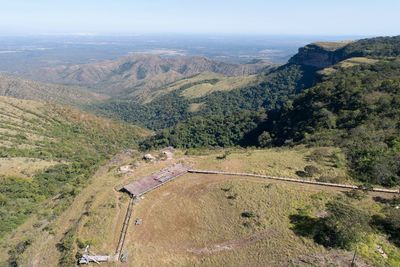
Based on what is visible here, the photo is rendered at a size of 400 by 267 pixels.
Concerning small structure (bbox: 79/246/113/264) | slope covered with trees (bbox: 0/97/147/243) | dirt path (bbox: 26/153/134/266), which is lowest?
slope covered with trees (bbox: 0/97/147/243)

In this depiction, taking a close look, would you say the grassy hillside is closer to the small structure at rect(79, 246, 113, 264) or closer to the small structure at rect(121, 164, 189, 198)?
the small structure at rect(121, 164, 189, 198)

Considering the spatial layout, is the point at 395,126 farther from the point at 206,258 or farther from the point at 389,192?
the point at 206,258

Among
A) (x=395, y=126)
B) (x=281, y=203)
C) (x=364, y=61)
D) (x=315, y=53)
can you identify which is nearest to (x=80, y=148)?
(x=281, y=203)

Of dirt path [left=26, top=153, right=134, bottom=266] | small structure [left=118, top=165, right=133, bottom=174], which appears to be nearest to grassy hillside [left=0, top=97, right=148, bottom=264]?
dirt path [left=26, top=153, right=134, bottom=266]

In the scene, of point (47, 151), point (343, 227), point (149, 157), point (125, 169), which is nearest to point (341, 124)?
point (343, 227)

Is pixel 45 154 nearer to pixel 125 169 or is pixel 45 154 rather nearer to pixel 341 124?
pixel 125 169

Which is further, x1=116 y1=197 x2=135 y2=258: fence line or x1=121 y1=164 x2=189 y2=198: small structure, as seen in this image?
x1=121 y1=164 x2=189 y2=198: small structure
